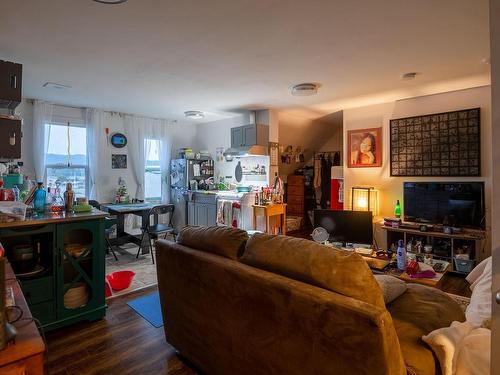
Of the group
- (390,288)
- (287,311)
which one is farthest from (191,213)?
(287,311)

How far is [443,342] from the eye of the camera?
1188mm

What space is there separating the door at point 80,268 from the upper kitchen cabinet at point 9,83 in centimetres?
118

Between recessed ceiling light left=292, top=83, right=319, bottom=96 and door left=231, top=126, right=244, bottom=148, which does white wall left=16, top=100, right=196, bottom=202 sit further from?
recessed ceiling light left=292, top=83, right=319, bottom=96

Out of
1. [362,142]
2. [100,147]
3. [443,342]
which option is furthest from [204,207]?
[443,342]

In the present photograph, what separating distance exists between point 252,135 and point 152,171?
2.50m

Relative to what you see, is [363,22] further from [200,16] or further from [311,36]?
[200,16]

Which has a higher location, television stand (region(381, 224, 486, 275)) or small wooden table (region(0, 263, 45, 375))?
small wooden table (region(0, 263, 45, 375))

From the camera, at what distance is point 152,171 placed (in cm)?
613

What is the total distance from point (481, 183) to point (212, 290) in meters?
3.83

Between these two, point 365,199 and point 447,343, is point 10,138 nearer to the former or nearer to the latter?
point 447,343

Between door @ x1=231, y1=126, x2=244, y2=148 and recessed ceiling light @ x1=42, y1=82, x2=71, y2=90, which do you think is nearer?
recessed ceiling light @ x1=42, y1=82, x2=71, y2=90

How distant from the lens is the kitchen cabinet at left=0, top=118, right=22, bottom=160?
2426mm

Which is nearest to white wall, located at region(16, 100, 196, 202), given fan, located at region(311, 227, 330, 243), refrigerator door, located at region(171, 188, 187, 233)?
refrigerator door, located at region(171, 188, 187, 233)

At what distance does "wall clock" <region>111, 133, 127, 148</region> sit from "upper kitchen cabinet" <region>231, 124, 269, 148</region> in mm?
2228
